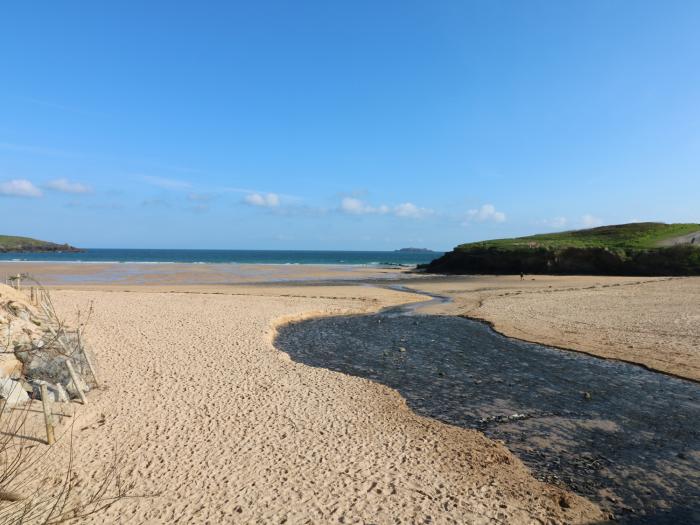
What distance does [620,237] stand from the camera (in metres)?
76.1

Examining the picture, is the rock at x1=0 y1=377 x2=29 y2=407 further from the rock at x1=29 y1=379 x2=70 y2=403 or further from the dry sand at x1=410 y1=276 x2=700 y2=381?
the dry sand at x1=410 y1=276 x2=700 y2=381

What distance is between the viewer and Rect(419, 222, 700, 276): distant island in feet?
191

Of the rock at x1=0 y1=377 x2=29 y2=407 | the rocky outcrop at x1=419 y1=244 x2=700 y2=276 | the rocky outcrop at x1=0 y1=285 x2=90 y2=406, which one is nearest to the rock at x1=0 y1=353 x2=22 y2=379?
the rocky outcrop at x1=0 y1=285 x2=90 y2=406

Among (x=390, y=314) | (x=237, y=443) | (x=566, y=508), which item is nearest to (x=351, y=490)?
(x=237, y=443)

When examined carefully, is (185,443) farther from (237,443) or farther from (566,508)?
(566,508)

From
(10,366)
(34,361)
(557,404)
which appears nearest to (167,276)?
(34,361)

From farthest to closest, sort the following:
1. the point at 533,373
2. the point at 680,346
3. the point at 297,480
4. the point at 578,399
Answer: the point at 680,346 → the point at 533,373 → the point at 578,399 → the point at 297,480

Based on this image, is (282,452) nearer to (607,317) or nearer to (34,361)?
(34,361)

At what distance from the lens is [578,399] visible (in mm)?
14086

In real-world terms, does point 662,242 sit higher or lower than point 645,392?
higher

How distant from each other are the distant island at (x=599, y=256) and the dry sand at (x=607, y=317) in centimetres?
1686

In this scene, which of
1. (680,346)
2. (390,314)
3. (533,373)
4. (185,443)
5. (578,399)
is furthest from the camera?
(390,314)

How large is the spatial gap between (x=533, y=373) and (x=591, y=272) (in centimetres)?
5419

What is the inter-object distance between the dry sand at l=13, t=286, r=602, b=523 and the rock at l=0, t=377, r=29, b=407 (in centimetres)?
140
